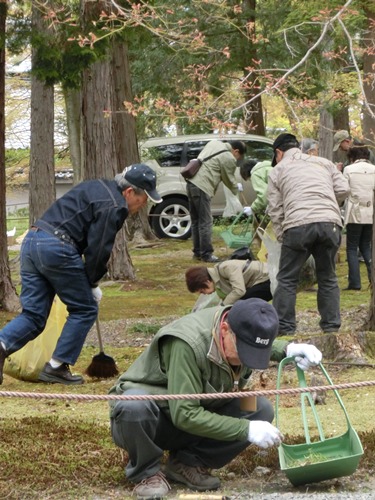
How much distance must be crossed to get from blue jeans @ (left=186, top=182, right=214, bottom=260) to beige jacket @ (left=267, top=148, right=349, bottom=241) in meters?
5.85

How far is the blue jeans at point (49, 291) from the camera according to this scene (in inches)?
269

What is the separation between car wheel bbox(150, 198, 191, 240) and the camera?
60.4ft

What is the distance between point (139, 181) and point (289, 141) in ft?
8.35

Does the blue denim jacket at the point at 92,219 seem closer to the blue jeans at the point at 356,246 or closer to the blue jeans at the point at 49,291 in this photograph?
the blue jeans at the point at 49,291

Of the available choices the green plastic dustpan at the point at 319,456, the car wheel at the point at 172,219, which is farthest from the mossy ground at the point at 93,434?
the car wheel at the point at 172,219

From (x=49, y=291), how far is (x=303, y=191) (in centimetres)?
261

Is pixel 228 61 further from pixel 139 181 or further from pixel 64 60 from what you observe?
pixel 139 181

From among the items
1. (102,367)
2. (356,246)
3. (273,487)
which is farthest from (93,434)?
(356,246)

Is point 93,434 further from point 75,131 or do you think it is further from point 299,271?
A: point 75,131

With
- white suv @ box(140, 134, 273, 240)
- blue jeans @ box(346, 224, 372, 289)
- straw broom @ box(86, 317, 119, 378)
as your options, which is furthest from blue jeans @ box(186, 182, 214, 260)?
straw broom @ box(86, 317, 119, 378)

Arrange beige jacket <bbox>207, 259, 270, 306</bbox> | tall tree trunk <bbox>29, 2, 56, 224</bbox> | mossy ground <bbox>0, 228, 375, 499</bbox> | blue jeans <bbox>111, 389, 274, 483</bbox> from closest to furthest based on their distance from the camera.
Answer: blue jeans <bbox>111, 389, 274, 483</bbox> < mossy ground <bbox>0, 228, 375, 499</bbox> < beige jacket <bbox>207, 259, 270, 306</bbox> < tall tree trunk <bbox>29, 2, 56, 224</bbox>

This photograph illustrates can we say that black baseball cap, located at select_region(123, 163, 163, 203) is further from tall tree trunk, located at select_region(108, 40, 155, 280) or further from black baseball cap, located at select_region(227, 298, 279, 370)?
tall tree trunk, located at select_region(108, 40, 155, 280)

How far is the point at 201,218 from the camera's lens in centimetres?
1487

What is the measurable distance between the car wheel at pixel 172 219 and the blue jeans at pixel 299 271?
386 inches
